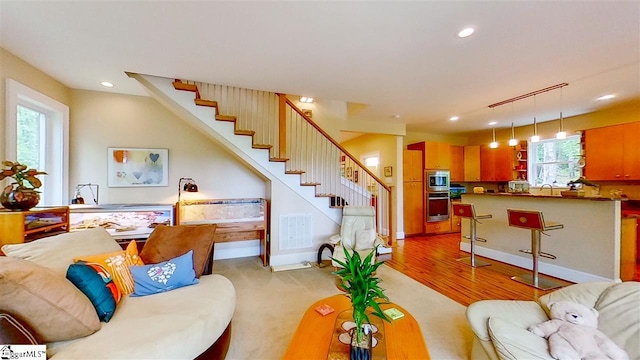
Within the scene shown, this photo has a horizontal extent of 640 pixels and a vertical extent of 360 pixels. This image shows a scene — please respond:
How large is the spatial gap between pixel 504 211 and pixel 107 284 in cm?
502

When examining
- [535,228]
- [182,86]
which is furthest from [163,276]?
[535,228]

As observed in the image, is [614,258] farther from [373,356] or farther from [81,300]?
[81,300]

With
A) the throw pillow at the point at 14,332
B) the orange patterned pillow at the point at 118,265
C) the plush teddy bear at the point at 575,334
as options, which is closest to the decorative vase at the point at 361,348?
the plush teddy bear at the point at 575,334

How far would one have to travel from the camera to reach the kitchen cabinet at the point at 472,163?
678 cm

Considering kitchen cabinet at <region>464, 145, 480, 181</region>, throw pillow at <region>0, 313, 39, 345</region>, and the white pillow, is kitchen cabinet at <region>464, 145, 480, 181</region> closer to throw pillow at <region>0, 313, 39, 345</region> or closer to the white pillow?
the white pillow

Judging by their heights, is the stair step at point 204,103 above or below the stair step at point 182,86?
below

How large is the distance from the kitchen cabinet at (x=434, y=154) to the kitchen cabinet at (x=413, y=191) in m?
0.14

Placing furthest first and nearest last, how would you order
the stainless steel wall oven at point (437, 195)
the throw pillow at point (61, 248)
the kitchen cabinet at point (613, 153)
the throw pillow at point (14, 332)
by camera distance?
the stainless steel wall oven at point (437, 195)
the kitchen cabinet at point (613, 153)
the throw pillow at point (61, 248)
the throw pillow at point (14, 332)

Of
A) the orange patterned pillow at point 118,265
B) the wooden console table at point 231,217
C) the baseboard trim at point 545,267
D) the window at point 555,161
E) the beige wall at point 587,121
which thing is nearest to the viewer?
the orange patterned pillow at point 118,265

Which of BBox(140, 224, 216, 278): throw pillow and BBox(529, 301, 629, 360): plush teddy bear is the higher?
BBox(140, 224, 216, 278): throw pillow

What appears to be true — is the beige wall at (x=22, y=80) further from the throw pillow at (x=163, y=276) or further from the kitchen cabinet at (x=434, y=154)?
the kitchen cabinet at (x=434, y=154)

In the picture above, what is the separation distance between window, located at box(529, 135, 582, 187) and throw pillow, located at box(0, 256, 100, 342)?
24.4ft

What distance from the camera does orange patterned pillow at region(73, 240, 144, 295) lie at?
73.3 inches

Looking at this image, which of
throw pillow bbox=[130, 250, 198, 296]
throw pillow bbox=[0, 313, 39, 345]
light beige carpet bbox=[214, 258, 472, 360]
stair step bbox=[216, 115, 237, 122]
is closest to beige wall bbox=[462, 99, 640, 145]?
light beige carpet bbox=[214, 258, 472, 360]
